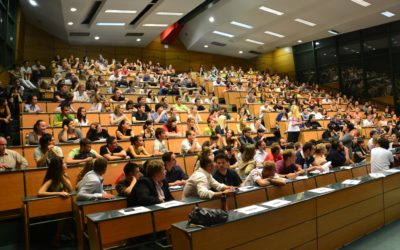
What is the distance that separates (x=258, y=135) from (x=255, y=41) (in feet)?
31.5

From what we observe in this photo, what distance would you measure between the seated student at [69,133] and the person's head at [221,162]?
2906mm

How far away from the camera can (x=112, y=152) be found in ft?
17.3

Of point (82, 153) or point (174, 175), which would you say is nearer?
point (174, 175)

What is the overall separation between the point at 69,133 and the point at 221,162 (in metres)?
3.16

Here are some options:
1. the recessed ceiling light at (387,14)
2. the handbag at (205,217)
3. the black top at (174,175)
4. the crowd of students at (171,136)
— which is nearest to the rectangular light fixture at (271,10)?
the crowd of students at (171,136)

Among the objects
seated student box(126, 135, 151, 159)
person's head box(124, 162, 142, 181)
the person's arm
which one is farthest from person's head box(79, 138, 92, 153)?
person's head box(124, 162, 142, 181)

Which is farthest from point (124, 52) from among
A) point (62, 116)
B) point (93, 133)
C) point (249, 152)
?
point (249, 152)

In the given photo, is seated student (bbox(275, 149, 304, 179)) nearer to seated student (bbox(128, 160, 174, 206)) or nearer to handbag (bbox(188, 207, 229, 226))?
seated student (bbox(128, 160, 174, 206))

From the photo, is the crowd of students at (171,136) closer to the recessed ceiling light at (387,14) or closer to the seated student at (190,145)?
the seated student at (190,145)

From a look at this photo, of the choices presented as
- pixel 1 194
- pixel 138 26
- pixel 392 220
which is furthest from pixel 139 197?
pixel 138 26

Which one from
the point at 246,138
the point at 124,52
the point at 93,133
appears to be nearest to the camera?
the point at 93,133

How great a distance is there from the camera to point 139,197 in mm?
3213

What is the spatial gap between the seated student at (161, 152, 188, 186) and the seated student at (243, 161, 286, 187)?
899 millimetres

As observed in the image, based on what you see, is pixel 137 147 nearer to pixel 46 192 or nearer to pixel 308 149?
pixel 46 192
